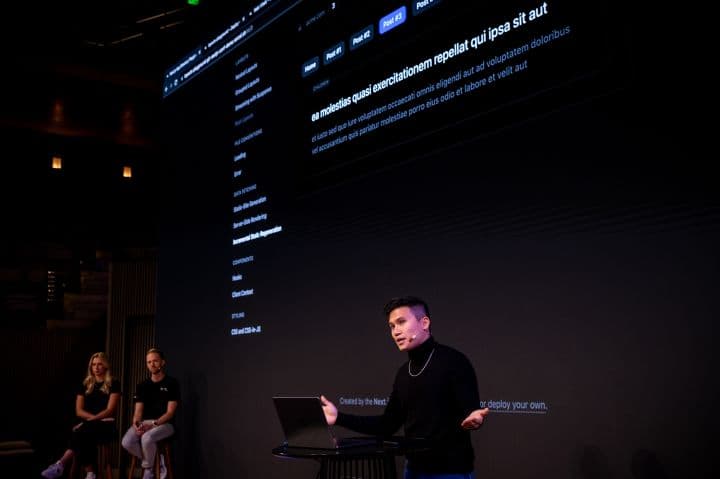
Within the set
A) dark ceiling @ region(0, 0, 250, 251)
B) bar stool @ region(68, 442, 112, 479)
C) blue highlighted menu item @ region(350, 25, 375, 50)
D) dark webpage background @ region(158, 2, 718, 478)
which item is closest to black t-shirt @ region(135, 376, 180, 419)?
dark webpage background @ region(158, 2, 718, 478)

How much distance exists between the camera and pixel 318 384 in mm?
5008

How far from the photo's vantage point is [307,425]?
2846mm

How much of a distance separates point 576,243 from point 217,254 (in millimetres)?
3552

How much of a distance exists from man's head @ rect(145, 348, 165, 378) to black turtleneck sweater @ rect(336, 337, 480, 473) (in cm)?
356

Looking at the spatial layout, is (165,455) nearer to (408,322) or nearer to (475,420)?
(408,322)

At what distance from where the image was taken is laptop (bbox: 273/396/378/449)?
2781 millimetres

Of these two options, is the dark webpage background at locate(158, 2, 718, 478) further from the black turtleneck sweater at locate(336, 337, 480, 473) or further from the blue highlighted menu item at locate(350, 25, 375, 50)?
the black turtleneck sweater at locate(336, 337, 480, 473)

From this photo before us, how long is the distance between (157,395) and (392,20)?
3.77 meters

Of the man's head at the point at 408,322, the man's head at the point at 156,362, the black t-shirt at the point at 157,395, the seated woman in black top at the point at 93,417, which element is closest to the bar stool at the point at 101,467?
the seated woman in black top at the point at 93,417

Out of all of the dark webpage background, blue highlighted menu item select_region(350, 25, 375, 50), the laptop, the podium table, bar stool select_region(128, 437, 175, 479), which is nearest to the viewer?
the podium table

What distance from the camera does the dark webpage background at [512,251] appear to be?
3127 mm

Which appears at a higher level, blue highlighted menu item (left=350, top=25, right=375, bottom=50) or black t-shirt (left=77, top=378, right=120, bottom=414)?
blue highlighted menu item (left=350, top=25, right=375, bottom=50)

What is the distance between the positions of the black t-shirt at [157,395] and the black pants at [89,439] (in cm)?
71

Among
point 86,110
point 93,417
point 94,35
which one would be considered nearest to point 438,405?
point 93,417
